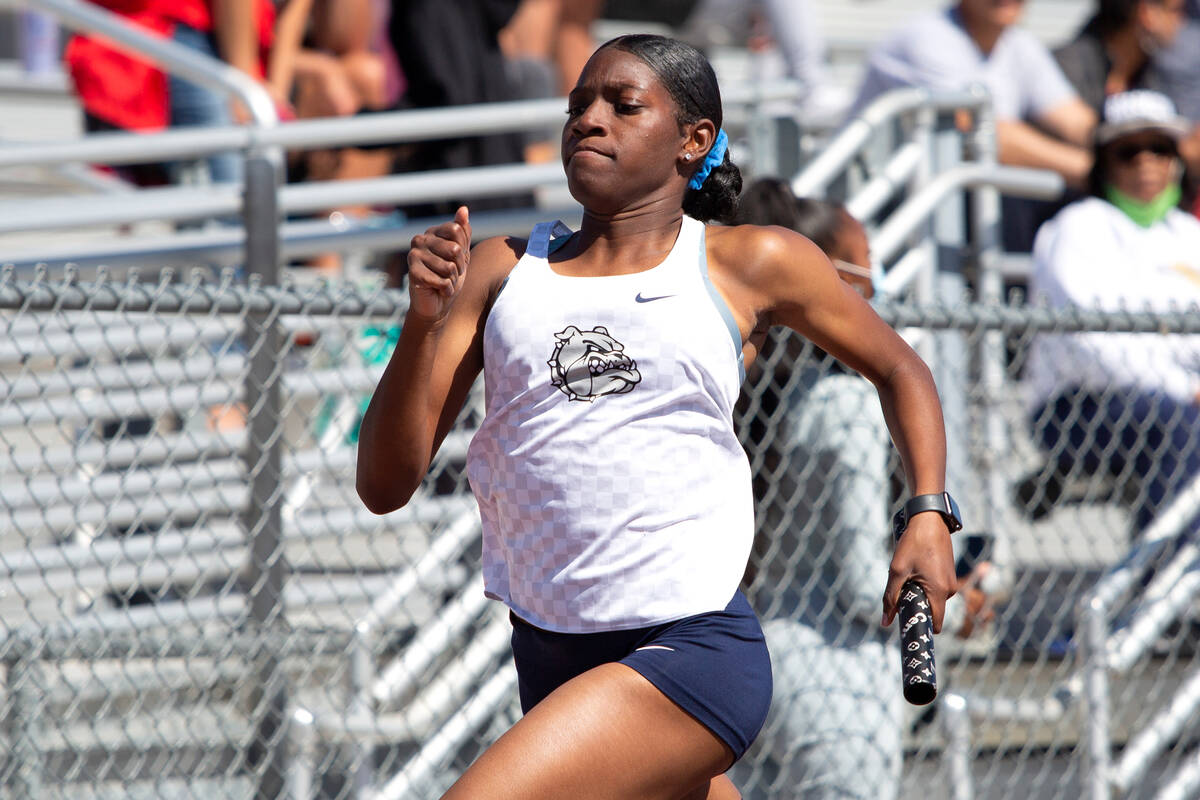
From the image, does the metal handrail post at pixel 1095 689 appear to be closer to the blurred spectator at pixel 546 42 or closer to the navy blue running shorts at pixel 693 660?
the navy blue running shorts at pixel 693 660

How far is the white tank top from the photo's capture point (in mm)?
2385

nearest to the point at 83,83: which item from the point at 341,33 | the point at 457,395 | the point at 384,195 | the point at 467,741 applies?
the point at 341,33

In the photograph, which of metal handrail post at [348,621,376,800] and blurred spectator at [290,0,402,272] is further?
blurred spectator at [290,0,402,272]

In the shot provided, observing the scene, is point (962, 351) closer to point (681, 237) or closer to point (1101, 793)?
point (1101, 793)

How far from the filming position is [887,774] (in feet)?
11.6

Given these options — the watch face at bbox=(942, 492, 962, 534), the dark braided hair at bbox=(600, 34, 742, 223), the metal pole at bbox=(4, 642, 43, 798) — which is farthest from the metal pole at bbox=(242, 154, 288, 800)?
the watch face at bbox=(942, 492, 962, 534)

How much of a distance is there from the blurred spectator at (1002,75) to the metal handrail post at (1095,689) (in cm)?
263

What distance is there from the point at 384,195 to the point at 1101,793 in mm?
2995

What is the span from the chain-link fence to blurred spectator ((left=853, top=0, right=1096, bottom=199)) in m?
1.09

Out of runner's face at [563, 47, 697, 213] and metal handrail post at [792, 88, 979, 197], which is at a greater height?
runner's face at [563, 47, 697, 213]

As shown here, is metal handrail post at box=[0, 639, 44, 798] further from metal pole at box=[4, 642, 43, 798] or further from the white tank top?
the white tank top

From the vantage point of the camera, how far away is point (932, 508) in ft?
7.82

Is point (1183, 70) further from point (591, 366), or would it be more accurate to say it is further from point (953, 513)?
point (591, 366)

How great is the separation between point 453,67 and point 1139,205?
291 cm
